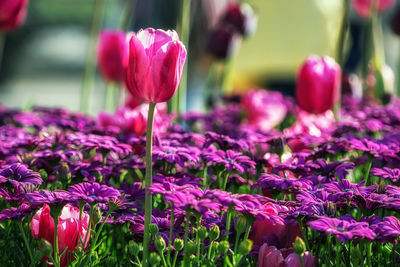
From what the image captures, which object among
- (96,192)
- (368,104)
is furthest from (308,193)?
(368,104)

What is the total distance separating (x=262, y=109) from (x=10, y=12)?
74 centimetres

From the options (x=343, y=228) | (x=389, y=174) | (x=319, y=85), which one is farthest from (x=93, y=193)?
(x=319, y=85)

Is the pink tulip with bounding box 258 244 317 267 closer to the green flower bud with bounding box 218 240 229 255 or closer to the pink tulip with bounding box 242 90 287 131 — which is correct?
the green flower bud with bounding box 218 240 229 255

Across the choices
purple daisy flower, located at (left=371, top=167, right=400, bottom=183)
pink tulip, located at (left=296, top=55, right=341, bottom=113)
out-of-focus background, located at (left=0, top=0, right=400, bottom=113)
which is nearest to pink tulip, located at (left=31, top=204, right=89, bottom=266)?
purple daisy flower, located at (left=371, top=167, right=400, bottom=183)

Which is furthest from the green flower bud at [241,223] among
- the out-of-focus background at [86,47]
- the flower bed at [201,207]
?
the out-of-focus background at [86,47]

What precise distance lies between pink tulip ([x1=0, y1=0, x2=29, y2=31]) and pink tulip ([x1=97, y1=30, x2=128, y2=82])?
363 mm

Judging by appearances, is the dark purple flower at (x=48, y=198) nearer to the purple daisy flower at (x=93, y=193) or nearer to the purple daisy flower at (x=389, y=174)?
the purple daisy flower at (x=93, y=193)

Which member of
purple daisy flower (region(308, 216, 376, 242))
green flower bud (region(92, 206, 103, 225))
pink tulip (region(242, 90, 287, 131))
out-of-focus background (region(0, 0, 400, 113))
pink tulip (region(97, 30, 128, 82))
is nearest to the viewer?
purple daisy flower (region(308, 216, 376, 242))

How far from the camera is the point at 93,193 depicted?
861mm

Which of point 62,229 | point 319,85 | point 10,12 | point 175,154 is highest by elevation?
point 10,12

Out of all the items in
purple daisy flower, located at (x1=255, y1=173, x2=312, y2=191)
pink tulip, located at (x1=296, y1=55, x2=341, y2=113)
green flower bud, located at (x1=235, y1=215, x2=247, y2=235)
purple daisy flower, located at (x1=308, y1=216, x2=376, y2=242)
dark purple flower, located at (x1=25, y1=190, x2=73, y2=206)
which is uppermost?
pink tulip, located at (x1=296, y1=55, x2=341, y2=113)

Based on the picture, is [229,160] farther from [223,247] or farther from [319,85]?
[319,85]

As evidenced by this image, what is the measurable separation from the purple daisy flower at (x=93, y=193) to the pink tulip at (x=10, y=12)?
3.37ft

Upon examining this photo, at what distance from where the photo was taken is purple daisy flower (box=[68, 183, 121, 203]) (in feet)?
2.74
